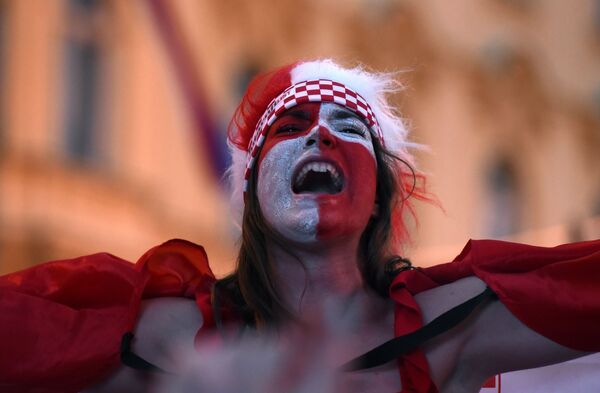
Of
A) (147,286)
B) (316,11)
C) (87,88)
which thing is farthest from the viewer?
(316,11)

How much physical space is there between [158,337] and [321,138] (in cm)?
56

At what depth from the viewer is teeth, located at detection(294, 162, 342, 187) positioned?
317cm

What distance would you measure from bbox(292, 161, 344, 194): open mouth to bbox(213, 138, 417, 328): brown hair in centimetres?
12

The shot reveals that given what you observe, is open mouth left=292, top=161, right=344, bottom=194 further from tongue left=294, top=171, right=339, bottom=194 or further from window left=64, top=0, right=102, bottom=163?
window left=64, top=0, right=102, bottom=163

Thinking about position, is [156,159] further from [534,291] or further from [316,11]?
[534,291]

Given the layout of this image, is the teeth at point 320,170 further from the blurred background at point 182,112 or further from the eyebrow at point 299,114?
the blurred background at point 182,112

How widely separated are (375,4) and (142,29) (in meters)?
4.61

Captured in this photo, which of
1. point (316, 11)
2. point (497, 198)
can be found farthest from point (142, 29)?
point (497, 198)

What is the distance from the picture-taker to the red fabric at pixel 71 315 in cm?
298

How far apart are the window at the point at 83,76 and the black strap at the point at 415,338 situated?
7.05 metres

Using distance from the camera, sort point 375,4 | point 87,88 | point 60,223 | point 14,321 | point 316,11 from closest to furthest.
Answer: point 14,321 → point 60,223 → point 87,88 → point 316,11 → point 375,4

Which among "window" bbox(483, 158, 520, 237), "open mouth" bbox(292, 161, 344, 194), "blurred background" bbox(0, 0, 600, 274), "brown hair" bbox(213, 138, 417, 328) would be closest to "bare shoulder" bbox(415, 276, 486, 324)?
"brown hair" bbox(213, 138, 417, 328)

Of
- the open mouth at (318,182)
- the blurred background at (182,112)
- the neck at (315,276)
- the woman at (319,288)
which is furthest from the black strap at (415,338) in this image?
the blurred background at (182,112)

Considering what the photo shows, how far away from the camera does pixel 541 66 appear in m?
16.7
